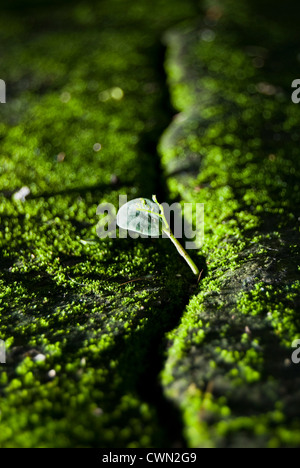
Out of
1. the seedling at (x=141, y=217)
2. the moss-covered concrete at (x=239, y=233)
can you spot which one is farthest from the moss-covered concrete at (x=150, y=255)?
the seedling at (x=141, y=217)

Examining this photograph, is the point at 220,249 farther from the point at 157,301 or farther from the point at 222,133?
the point at 222,133

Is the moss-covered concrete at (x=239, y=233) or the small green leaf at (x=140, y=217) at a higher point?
the small green leaf at (x=140, y=217)

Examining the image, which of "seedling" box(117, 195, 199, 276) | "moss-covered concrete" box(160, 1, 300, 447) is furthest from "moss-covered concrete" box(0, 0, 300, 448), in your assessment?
"seedling" box(117, 195, 199, 276)

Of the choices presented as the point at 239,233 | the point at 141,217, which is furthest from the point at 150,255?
the point at 239,233

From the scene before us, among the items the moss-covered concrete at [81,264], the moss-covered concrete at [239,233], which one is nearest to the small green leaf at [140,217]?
the moss-covered concrete at [81,264]

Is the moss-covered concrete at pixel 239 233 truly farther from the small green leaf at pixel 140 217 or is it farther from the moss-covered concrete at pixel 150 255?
the small green leaf at pixel 140 217

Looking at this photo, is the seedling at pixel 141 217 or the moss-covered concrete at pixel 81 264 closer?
the moss-covered concrete at pixel 81 264

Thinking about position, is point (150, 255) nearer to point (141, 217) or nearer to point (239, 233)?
point (141, 217)

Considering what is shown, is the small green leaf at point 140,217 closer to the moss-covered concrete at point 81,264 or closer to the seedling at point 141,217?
the seedling at point 141,217
